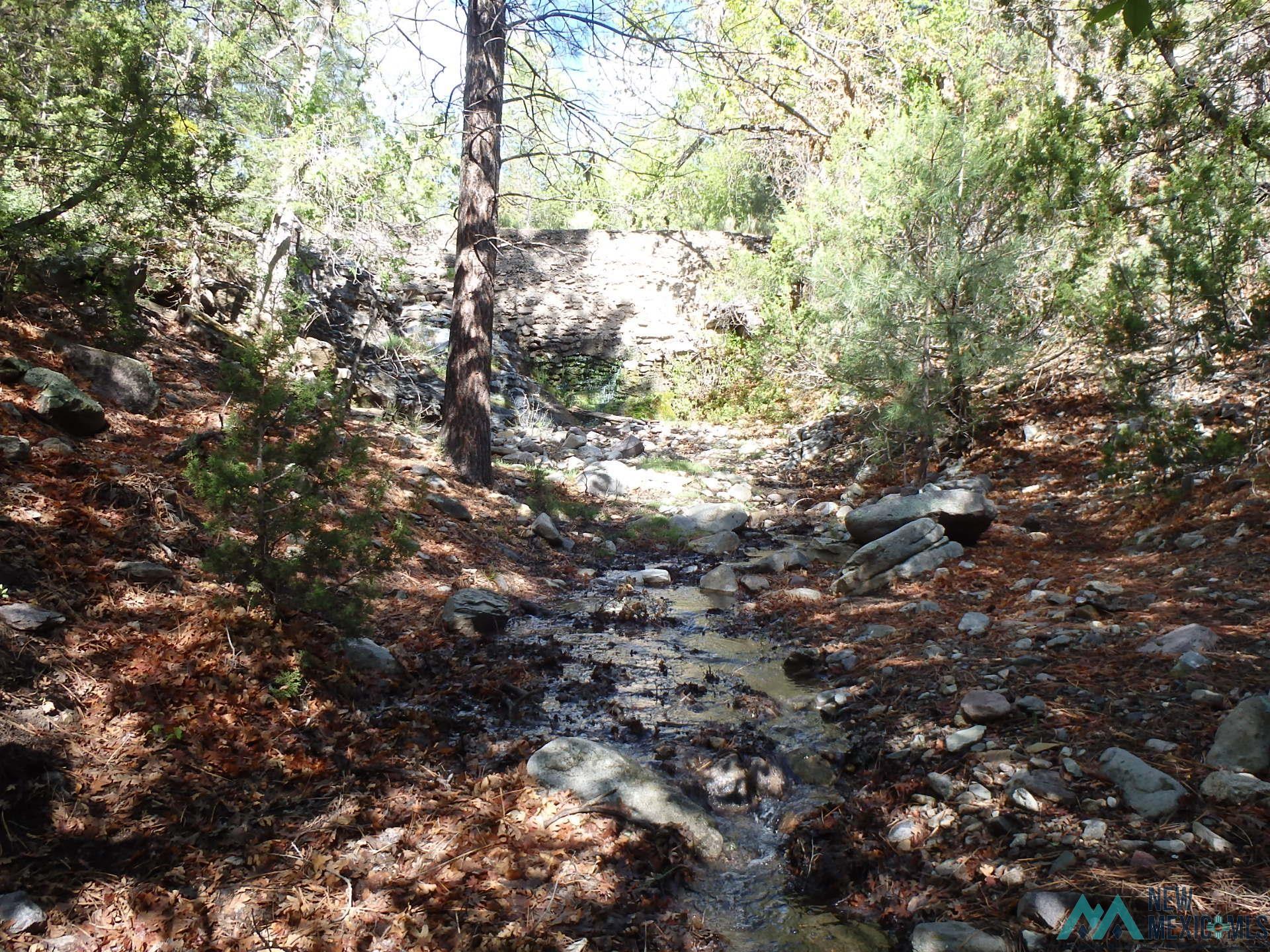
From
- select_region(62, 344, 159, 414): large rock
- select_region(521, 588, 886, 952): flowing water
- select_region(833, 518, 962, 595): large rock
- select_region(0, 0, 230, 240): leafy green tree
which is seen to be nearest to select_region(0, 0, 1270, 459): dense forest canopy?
select_region(0, 0, 230, 240): leafy green tree

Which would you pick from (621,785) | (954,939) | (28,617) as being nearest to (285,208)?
(28,617)

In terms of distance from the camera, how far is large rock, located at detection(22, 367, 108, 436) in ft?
12.9

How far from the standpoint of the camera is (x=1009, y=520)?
6941 mm

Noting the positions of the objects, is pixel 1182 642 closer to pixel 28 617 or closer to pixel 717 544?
pixel 717 544

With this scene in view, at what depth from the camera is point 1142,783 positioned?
2.48 meters

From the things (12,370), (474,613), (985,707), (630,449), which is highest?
(630,449)

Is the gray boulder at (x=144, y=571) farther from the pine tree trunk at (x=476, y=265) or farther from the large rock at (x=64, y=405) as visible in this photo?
the pine tree trunk at (x=476, y=265)

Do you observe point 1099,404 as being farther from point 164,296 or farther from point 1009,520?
point 164,296

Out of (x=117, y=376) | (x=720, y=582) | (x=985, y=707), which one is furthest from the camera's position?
(x=720, y=582)

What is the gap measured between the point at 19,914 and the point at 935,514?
621cm

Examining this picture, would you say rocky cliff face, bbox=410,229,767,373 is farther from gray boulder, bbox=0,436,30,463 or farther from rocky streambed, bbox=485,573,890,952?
gray boulder, bbox=0,436,30,463

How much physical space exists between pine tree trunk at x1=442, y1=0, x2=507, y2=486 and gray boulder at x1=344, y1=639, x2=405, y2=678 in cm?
404

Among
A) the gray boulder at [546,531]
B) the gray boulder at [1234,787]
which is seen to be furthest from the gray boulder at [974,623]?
the gray boulder at [546,531]

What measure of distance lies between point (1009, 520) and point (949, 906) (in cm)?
544
